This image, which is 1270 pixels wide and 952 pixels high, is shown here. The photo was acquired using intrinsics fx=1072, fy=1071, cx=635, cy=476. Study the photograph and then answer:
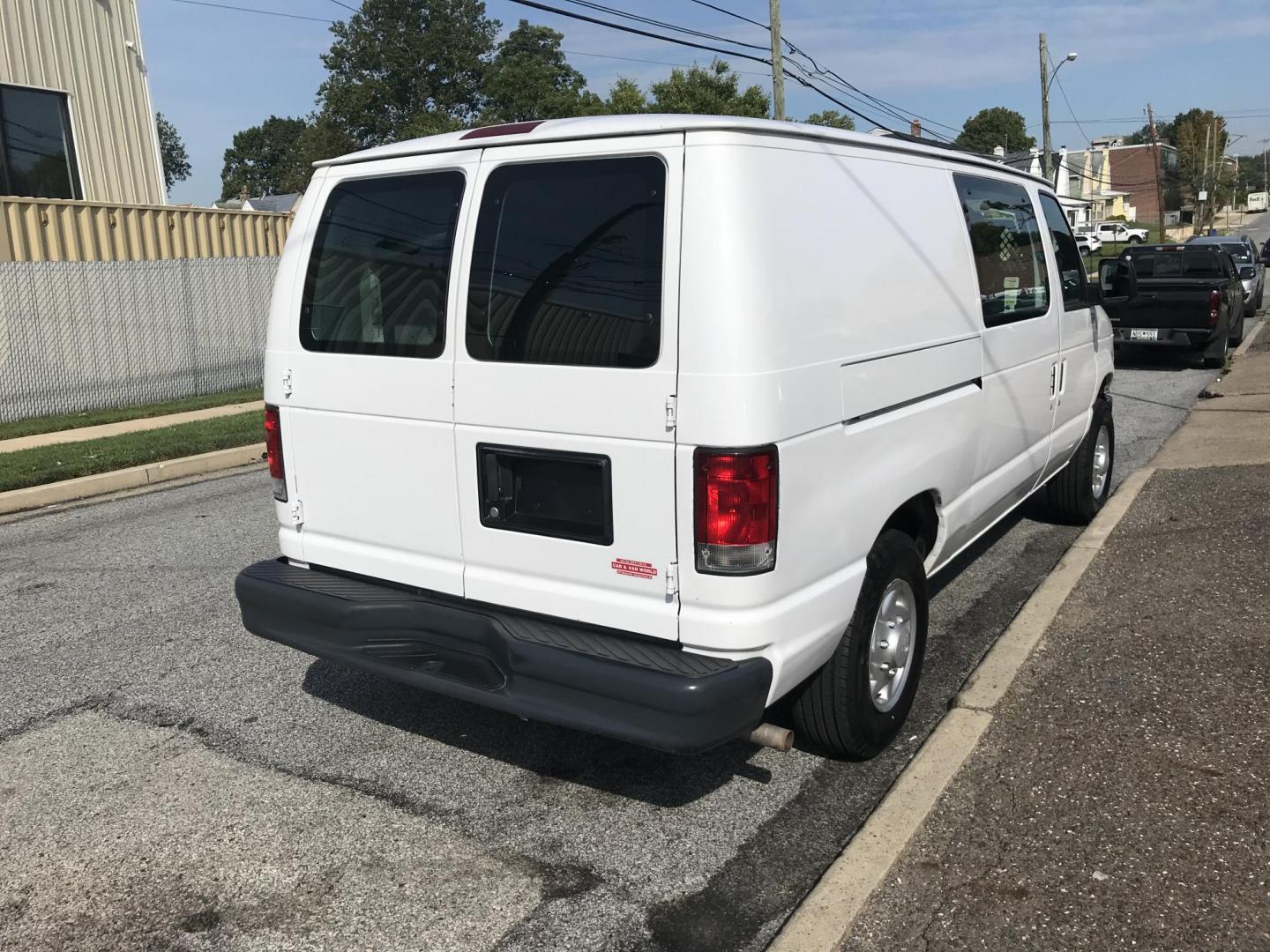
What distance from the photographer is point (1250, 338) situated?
18.7 metres

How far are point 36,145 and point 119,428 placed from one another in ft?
21.1

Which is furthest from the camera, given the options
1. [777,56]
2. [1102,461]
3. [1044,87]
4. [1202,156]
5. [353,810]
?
[1202,156]

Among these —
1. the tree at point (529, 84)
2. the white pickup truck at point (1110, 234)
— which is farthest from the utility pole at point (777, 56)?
the white pickup truck at point (1110, 234)

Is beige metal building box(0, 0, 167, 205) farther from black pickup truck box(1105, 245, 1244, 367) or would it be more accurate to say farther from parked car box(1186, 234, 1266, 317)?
parked car box(1186, 234, 1266, 317)

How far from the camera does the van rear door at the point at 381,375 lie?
3.65 metres

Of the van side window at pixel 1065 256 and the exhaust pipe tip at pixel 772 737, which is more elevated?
the van side window at pixel 1065 256

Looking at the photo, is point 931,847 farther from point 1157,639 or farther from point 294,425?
point 294,425

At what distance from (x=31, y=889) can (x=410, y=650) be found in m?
1.32

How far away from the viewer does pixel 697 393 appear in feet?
10.1

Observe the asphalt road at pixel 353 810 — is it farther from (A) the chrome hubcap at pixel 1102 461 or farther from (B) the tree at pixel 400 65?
(B) the tree at pixel 400 65

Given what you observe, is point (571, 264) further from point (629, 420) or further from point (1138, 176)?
point (1138, 176)

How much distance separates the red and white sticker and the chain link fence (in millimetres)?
12435

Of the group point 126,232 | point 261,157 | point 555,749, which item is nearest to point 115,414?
point 126,232

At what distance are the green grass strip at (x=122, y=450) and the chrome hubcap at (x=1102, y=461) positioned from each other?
26.3 ft
